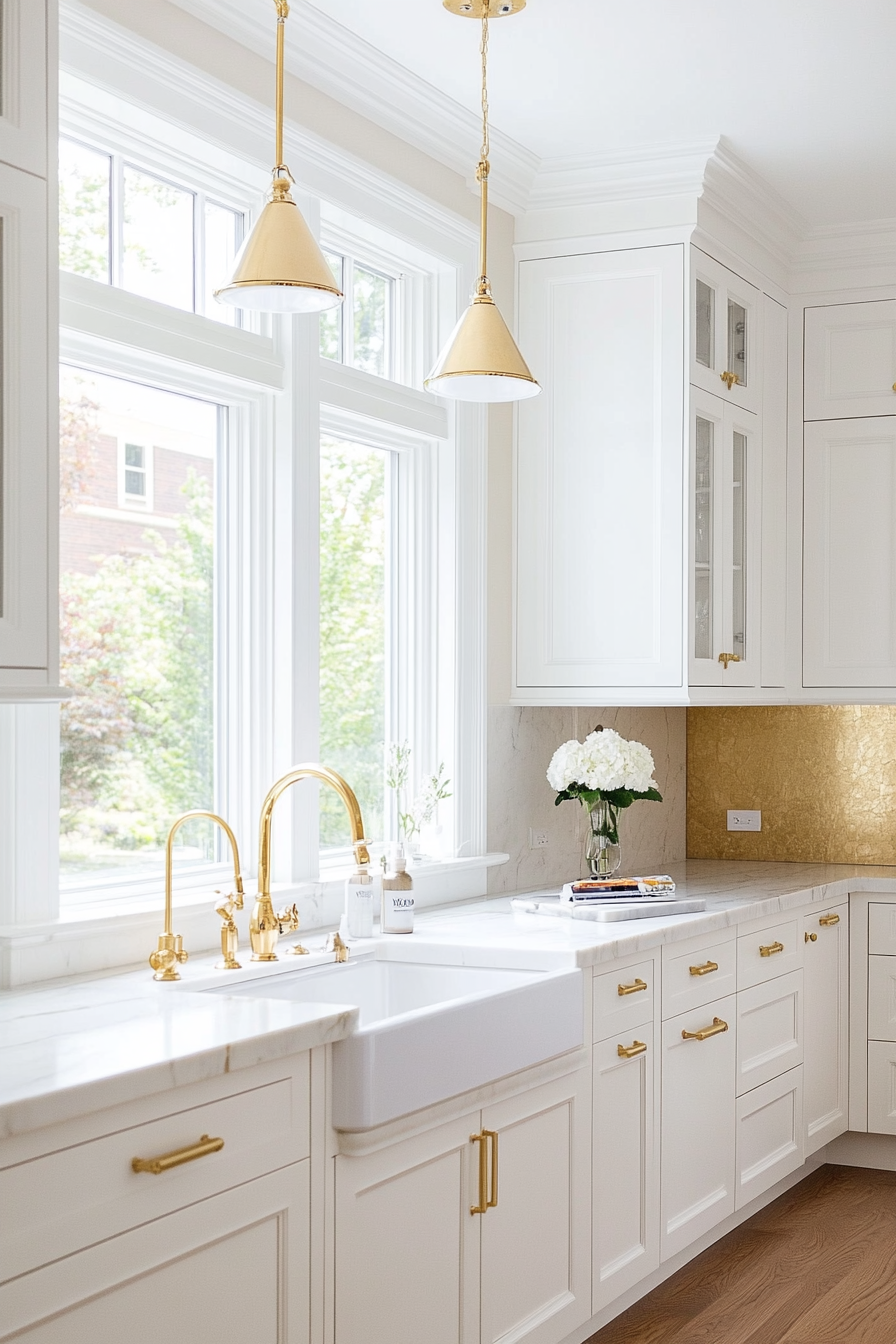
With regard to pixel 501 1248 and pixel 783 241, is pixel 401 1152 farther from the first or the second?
pixel 783 241

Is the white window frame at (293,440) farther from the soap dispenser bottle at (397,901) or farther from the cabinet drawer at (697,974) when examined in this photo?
the cabinet drawer at (697,974)

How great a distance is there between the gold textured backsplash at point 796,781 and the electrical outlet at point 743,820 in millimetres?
18

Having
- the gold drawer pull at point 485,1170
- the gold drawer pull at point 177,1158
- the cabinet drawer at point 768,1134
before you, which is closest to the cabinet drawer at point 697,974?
the cabinet drawer at point 768,1134

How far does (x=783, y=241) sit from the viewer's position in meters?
4.30

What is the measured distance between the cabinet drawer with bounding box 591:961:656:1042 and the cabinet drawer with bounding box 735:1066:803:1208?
2.07 feet

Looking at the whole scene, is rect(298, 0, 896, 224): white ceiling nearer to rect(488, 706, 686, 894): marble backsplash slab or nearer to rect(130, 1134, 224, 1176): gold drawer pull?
rect(488, 706, 686, 894): marble backsplash slab

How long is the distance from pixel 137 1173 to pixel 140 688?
125 centimetres

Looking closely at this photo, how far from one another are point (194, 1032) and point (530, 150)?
261 centimetres

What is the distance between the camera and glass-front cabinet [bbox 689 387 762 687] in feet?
12.5

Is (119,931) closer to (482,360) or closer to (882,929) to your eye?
(482,360)

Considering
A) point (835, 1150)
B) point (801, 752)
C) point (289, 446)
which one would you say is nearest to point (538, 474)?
point (289, 446)

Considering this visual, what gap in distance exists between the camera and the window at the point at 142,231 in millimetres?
2633

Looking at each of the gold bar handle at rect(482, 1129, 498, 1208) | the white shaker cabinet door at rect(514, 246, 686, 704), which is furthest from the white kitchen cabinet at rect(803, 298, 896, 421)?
the gold bar handle at rect(482, 1129, 498, 1208)

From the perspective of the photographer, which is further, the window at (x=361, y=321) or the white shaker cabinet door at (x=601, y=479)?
the white shaker cabinet door at (x=601, y=479)
